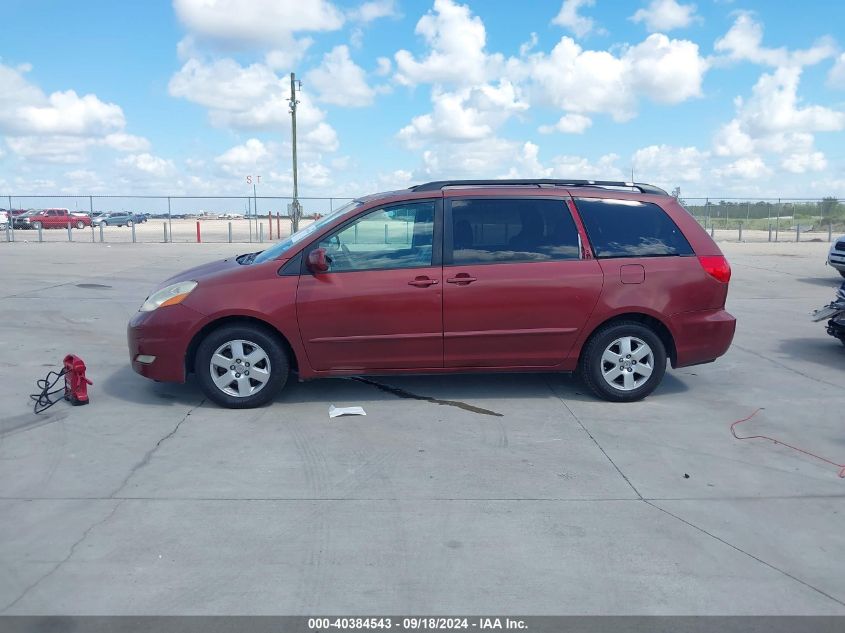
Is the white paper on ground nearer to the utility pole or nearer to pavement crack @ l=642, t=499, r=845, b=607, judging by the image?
pavement crack @ l=642, t=499, r=845, b=607

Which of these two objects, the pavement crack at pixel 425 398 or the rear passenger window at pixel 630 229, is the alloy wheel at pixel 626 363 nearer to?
the rear passenger window at pixel 630 229

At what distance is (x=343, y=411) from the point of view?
6.36 meters

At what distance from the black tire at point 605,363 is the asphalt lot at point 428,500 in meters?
0.18

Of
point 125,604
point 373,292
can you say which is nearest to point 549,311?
point 373,292

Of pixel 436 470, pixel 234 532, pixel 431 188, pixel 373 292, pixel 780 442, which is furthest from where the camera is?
pixel 431 188

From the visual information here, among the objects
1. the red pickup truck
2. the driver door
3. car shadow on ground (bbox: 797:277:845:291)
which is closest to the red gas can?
the driver door

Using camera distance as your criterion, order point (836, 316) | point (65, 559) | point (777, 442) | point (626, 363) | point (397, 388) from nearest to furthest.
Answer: point (65, 559), point (777, 442), point (626, 363), point (397, 388), point (836, 316)

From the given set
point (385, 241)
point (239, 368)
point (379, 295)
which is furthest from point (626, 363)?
point (239, 368)

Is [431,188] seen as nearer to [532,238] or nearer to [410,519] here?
[532,238]

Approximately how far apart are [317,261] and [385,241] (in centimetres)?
64

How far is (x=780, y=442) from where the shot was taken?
18.6 feet

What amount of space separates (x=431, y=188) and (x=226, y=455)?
2.90 meters

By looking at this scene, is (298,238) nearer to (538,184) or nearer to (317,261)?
(317,261)

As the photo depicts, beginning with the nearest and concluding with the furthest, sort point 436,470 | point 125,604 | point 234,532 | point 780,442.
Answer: point 125,604 → point 234,532 → point 436,470 → point 780,442
